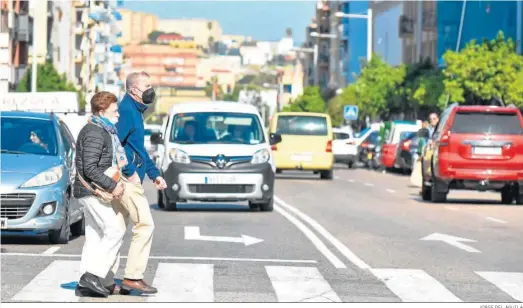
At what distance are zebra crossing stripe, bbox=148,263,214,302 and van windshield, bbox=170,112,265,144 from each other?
10649 millimetres

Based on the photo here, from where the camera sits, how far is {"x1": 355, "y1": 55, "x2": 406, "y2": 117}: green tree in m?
93.1

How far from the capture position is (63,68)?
131 metres

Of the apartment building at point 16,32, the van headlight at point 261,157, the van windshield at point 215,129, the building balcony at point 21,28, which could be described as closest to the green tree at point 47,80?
the apartment building at point 16,32

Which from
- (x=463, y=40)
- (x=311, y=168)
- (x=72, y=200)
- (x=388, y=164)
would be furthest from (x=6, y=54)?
(x=463, y=40)

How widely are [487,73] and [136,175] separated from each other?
47261mm

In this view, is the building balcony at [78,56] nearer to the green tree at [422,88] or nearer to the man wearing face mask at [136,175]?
the green tree at [422,88]

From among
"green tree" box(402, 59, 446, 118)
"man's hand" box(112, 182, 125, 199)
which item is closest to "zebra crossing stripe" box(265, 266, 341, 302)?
"man's hand" box(112, 182, 125, 199)

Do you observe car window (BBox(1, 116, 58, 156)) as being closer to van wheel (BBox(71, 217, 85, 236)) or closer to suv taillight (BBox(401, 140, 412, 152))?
van wheel (BBox(71, 217, 85, 236))

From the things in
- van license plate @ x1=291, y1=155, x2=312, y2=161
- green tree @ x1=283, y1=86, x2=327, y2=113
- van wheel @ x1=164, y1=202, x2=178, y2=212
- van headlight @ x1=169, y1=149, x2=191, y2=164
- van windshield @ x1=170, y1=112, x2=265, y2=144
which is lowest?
green tree @ x1=283, y1=86, x2=327, y2=113

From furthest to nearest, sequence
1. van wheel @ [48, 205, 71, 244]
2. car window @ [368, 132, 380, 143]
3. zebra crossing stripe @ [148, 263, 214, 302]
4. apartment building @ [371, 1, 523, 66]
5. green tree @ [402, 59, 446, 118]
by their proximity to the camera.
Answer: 1. green tree @ [402, 59, 446, 118]
2. apartment building @ [371, 1, 523, 66]
3. car window @ [368, 132, 380, 143]
4. van wheel @ [48, 205, 71, 244]
5. zebra crossing stripe @ [148, 263, 214, 302]

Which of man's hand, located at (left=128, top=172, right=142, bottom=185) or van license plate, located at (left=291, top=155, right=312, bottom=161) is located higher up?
man's hand, located at (left=128, top=172, right=142, bottom=185)

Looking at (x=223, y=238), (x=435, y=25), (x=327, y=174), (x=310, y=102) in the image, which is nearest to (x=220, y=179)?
(x=223, y=238)

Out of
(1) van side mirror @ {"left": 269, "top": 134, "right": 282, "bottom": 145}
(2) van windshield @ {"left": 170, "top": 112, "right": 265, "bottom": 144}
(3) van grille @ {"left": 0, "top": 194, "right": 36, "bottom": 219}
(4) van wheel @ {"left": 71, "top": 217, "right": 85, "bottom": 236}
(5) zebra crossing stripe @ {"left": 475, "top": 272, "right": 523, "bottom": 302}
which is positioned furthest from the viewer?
(1) van side mirror @ {"left": 269, "top": 134, "right": 282, "bottom": 145}

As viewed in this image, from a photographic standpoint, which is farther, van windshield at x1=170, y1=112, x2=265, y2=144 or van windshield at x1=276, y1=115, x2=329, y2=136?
van windshield at x1=276, y1=115, x2=329, y2=136
